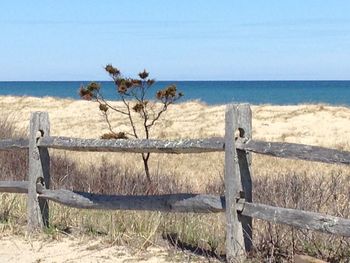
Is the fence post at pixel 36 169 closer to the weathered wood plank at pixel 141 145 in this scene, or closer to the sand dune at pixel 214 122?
the weathered wood plank at pixel 141 145

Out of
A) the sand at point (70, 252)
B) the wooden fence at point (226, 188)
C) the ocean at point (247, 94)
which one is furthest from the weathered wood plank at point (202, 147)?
the ocean at point (247, 94)

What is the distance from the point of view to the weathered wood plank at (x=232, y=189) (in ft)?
23.3

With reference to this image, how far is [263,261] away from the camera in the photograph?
23.1 ft

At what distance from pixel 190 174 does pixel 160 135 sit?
7996 mm

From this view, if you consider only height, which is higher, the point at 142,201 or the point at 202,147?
the point at 202,147

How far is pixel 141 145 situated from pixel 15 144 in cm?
206

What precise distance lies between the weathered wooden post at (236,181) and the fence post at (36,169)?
2.60 m

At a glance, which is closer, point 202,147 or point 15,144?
point 202,147

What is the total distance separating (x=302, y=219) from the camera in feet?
20.9

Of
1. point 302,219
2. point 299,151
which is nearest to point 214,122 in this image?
point 299,151

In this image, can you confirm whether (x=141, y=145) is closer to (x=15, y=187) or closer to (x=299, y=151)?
(x=299, y=151)
